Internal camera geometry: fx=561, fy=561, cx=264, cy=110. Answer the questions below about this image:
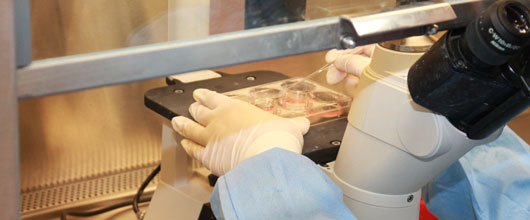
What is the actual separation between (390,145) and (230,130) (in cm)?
29

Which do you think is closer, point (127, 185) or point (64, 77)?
point (64, 77)

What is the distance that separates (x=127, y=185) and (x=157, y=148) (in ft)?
0.41

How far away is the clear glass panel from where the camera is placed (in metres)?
0.47

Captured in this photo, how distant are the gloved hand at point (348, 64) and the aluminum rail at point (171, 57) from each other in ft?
1.74

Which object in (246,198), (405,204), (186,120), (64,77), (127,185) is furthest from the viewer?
(127,185)

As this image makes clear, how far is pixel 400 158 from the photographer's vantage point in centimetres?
74

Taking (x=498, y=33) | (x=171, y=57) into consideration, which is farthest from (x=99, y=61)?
(x=498, y=33)

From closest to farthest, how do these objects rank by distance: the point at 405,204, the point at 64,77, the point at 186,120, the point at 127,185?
1. the point at 64,77
2. the point at 405,204
3. the point at 186,120
4. the point at 127,185

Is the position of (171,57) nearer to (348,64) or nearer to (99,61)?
(99,61)

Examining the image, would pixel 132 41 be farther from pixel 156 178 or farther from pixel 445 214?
pixel 156 178

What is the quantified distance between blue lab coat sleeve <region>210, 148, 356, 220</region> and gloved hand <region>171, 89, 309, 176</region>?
0.09 metres

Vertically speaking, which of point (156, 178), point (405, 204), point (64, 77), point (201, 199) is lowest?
point (156, 178)

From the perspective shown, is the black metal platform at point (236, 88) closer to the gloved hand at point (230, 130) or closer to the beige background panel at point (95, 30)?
the gloved hand at point (230, 130)

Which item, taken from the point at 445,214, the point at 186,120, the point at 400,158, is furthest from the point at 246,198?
the point at 445,214
